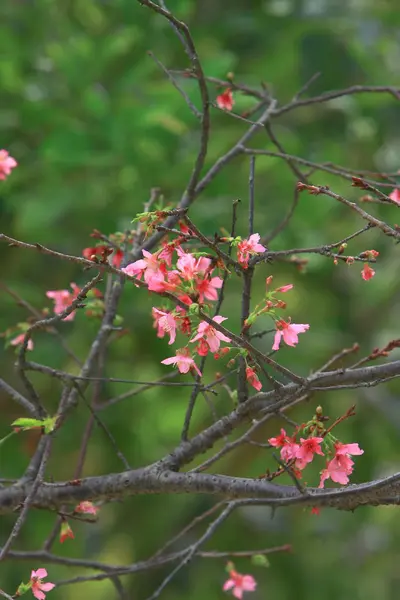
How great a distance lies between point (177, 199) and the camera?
349 cm

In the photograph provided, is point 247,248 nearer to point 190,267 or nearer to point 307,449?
point 190,267

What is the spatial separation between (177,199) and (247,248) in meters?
2.19

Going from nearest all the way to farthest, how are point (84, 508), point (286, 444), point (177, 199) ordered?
point (286, 444) < point (84, 508) < point (177, 199)

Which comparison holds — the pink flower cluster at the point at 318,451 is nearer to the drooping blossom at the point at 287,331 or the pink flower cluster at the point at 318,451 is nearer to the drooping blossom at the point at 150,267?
the drooping blossom at the point at 287,331

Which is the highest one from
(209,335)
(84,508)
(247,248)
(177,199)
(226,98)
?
(177,199)

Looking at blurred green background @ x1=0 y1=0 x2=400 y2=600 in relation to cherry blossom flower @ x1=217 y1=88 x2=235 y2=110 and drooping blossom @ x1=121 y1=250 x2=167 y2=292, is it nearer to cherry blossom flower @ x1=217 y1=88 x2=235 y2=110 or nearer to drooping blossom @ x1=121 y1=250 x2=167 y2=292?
cherry blossom flower @ x1=217 y1=88 x2=235 y2=110

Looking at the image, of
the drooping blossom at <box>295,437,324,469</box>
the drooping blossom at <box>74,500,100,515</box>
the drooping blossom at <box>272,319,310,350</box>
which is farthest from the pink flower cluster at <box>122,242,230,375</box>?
the drooping blossom at <box>74,500,100,515</box>

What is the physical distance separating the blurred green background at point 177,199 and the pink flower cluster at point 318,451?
1.53 metres

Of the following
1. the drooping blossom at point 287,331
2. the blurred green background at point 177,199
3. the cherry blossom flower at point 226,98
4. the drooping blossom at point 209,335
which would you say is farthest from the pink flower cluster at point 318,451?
the blurred green background at point 177,199

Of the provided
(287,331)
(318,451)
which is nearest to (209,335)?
(287,331)

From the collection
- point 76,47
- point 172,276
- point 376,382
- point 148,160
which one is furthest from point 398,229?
point 76,47

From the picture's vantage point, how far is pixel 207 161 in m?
3.44

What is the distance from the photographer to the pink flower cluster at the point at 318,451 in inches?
58.7

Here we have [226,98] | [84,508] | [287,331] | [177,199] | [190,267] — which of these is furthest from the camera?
[177,199]
